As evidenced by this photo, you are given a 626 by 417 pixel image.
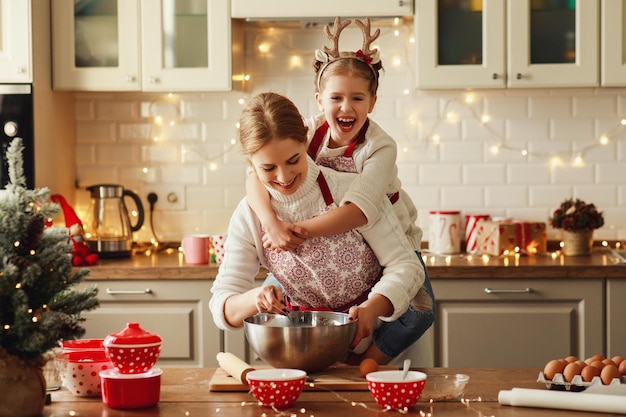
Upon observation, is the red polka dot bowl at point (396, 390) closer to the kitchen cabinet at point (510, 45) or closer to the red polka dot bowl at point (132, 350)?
the red polka dot bowl at point (132, 350)

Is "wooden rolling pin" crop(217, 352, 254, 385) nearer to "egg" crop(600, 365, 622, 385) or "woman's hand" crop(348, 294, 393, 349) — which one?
"woman's hand" crop(348, 294, 393, 349)

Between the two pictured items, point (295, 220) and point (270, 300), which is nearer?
point (270, 300)

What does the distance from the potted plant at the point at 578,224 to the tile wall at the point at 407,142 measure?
0.89 ft

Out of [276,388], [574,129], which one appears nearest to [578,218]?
[574,129]

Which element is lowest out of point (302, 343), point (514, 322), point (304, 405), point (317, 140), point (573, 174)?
point (514, 322)

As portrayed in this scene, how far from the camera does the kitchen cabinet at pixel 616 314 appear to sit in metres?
3.63

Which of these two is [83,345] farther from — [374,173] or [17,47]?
[17,47]

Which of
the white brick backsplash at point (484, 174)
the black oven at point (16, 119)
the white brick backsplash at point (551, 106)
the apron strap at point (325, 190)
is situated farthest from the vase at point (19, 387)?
the white brick backsplash at point (551, 106)

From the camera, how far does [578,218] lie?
13.1ft

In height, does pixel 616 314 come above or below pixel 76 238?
below

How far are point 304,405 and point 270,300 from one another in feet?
0.93

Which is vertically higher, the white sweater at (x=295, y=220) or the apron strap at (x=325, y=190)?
the apron strap at (x=325, y=190)

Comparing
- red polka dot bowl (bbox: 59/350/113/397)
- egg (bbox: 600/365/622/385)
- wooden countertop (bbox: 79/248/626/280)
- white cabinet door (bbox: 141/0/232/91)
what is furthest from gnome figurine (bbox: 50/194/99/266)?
egg (bbox: 600/365/622/385)

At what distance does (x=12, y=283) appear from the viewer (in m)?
1.75
